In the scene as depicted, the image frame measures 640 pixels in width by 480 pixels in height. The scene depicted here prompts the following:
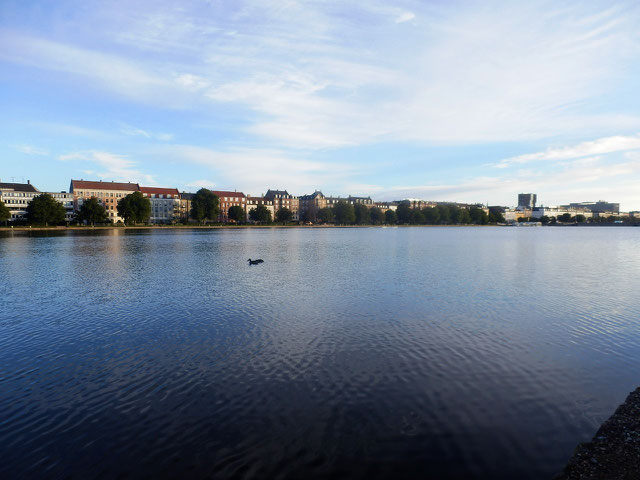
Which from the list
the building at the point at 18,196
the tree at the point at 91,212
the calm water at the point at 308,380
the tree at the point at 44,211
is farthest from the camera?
the building at the point at 18,196

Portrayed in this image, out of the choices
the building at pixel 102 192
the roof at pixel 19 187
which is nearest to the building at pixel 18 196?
the roof at pixel 19 187

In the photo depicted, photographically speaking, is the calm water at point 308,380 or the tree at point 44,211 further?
the tree at point 44,211

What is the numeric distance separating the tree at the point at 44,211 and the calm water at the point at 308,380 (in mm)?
128171

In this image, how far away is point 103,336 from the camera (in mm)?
17391

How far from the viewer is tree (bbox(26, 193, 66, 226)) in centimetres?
13012

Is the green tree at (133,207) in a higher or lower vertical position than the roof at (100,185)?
lower

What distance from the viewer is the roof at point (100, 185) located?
598 ft

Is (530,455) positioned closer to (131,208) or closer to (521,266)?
(521,266)

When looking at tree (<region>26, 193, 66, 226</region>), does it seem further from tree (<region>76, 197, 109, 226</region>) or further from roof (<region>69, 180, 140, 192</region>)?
roof (<region>69, 180, 140, 192</region>)

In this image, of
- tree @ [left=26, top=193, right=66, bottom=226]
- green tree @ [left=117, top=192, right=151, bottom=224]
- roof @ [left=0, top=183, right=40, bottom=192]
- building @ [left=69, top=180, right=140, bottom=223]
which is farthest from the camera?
building @ [left=69, top=180, right=140, bottom=223]

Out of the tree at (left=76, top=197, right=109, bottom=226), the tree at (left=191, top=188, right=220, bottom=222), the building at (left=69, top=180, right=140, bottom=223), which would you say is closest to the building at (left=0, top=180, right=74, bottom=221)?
Answer: the building at (left=69, top=180, right=140, bottom=223)

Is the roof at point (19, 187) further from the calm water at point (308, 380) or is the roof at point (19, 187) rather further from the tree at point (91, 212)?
A: the calm water at point (308, 380)

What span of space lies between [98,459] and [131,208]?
6095 inches

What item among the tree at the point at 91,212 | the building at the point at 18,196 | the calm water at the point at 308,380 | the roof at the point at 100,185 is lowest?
the calm water at the point at 308,380
